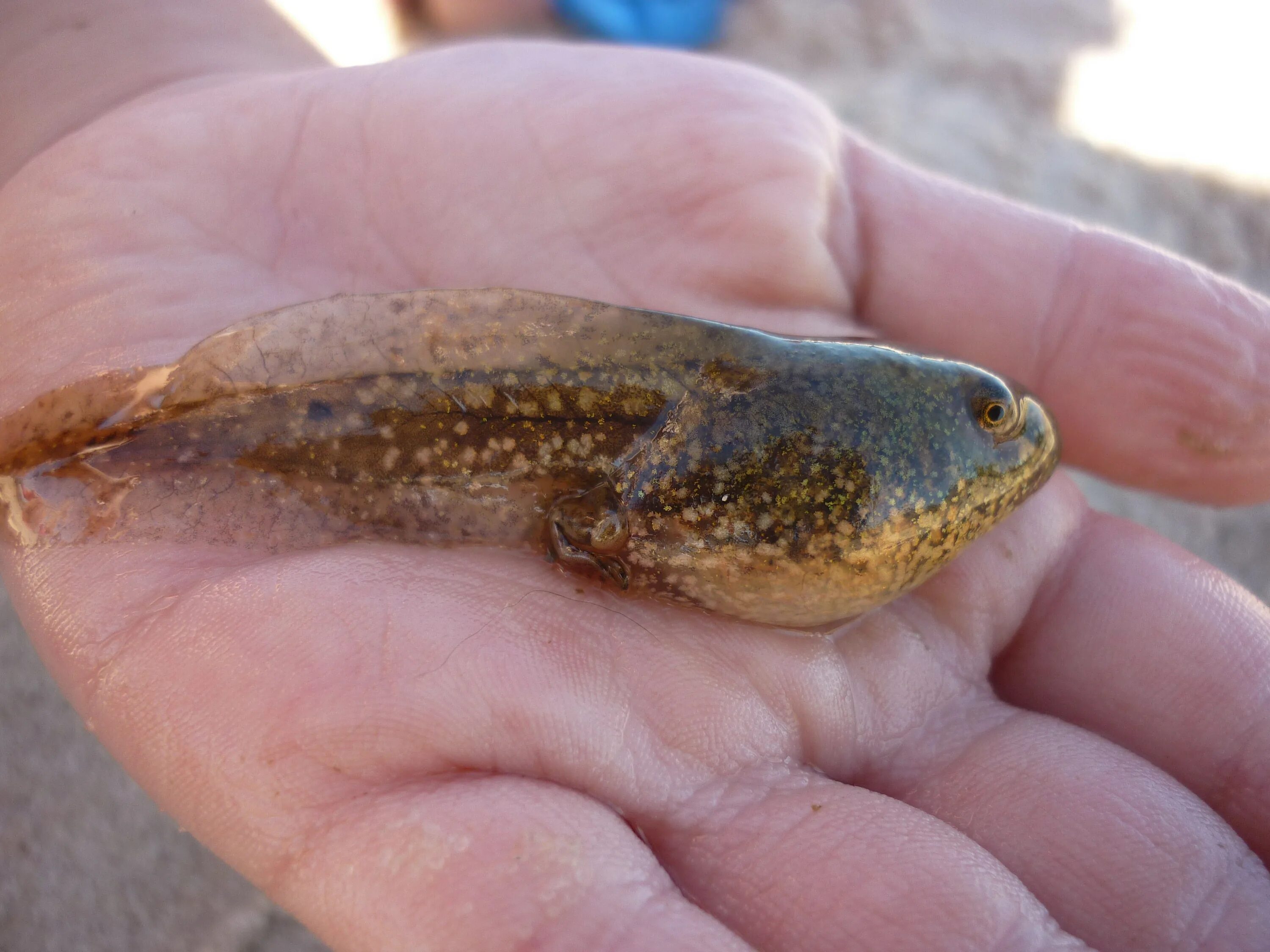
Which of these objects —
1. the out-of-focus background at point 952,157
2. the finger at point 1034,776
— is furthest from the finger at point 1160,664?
Answer: the out-of-focus background at point 952,157

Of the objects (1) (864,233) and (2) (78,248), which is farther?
(1) (864,233)

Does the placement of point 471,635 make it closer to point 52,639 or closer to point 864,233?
point 52,639

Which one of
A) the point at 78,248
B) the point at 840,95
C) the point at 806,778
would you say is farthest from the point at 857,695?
the point at 840,95

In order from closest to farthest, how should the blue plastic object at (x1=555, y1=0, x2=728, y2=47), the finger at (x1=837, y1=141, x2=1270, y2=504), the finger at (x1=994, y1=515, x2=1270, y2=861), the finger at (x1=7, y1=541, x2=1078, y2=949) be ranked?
the finger at (x1=7, y1=541, x2=1078, y2=949) < the finger at (x1=994, y1=515, x2=1270, y2=861) < the finger at (x1=837, y1=141, x2=1270, y2=504) < the blue plastic object at (x1=555, y1=0, x2=728, y2=47)

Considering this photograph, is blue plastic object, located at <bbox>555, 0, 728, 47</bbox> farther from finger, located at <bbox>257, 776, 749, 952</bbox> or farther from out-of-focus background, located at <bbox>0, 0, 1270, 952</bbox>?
finger, located at <bbox>257, 776, 749, 952</bbox>

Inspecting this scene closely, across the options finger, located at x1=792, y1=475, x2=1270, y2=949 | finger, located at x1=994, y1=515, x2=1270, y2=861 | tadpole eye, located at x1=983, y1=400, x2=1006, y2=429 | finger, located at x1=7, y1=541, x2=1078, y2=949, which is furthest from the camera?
tadpole eye, located at x1=983, y1=400, x2=1006, y2=429

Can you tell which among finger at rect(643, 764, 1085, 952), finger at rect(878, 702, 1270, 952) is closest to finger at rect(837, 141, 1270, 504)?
finger at rect(878, 702, 1270, 952)
